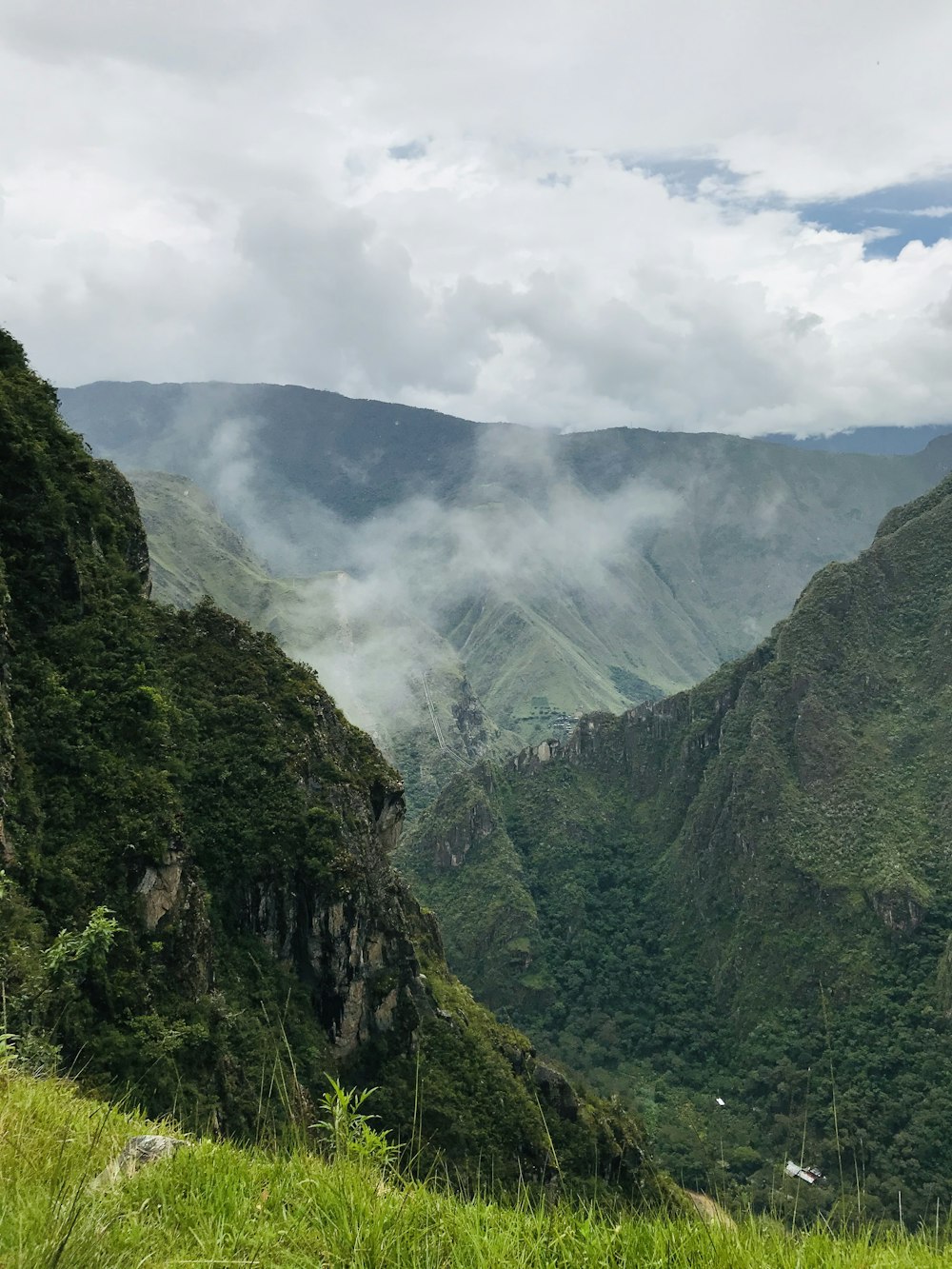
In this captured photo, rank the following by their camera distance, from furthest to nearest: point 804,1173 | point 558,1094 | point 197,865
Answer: point 558,1094 → point 197,865 → point 804,1173

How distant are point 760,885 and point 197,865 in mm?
101030

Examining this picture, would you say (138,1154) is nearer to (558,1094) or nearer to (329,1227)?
(329,1227)

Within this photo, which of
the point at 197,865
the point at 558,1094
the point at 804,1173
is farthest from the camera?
the point at 558,1094

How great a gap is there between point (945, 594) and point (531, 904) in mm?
84282

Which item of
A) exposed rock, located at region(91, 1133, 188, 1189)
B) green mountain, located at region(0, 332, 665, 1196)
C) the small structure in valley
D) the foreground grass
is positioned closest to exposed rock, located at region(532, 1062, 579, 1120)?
green mountain, located at region(0, 332, 665, 1196)

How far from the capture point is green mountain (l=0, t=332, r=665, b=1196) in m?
23.3

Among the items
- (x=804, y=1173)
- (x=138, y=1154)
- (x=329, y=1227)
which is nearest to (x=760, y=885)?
(x=804, y=1173)

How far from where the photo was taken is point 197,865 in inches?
1395

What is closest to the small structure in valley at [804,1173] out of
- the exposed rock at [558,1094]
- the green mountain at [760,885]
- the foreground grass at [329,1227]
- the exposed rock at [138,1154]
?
the foreground grass at [329,1227]

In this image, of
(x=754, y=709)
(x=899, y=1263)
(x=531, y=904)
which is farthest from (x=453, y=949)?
(x=899, y=1263)

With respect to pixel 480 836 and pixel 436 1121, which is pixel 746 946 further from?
pixel 436 1121

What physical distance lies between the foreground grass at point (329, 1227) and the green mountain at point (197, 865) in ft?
33.1

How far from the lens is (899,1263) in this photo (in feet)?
16.5

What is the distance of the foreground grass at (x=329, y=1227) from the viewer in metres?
4.62
